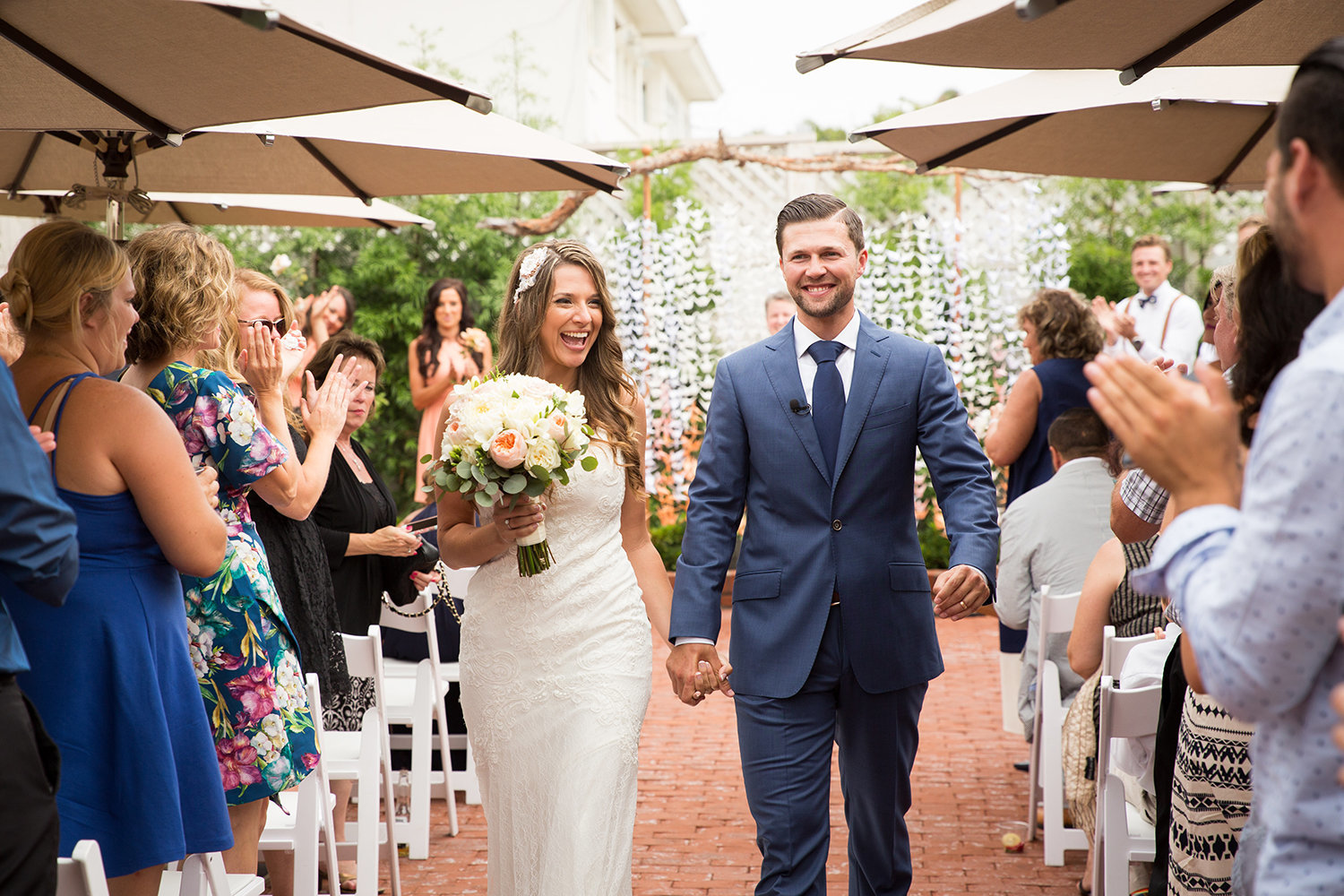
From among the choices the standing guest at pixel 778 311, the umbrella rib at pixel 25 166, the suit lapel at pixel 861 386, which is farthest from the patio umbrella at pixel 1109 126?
the standing guest at pixel 778 311

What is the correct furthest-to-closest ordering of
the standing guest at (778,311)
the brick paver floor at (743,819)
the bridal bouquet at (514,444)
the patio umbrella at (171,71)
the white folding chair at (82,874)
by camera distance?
the standing guest at (778,311), the brick paver floor at (743,819), the bridal bouquet at (514,444), the patio umbrella at (171,71), the white folding chair at (82,874)

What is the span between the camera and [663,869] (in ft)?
17.4

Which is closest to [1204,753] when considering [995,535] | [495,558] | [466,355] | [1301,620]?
[995,535]

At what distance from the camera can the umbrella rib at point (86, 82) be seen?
146 inches

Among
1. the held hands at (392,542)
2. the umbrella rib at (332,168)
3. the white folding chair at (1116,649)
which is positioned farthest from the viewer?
the umbrella rib at (332,168)

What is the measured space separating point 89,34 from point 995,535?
2.97m

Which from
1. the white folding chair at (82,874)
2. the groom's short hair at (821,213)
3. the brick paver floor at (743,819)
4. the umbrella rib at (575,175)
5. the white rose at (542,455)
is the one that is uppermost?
→ the umbrella rib at (575,175)

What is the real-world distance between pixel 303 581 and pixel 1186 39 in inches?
136

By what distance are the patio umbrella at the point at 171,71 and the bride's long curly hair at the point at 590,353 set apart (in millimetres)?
639

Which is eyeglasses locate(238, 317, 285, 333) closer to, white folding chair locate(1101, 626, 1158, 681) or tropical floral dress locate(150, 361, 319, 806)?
tropical floral dress locate(150, 361, 319, 806)

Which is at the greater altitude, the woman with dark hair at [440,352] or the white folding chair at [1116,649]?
the woman with dark hair at [440,352]

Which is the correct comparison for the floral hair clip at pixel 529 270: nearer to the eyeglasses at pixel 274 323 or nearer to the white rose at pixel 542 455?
the white rose at pixel 542 455

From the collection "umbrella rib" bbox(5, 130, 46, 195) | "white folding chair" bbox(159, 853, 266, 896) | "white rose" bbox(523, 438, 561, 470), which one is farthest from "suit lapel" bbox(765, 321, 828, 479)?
"umbrella rib" bbox(5, 130, 46, 195)

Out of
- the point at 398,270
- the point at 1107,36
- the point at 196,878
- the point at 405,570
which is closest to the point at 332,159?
the point at 405,570
